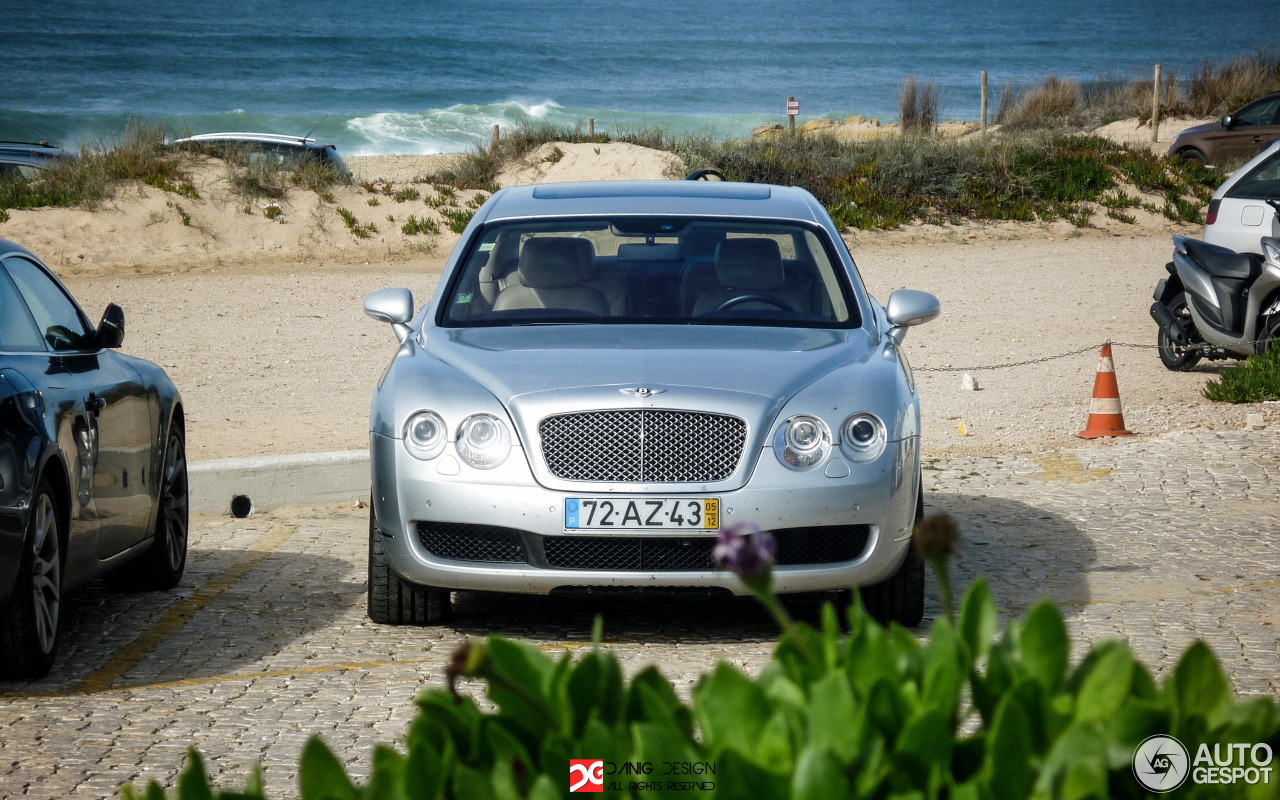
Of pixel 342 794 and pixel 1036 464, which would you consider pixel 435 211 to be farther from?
pixel 342 794

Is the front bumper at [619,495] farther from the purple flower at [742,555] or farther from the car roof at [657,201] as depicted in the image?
the purple flower at [742,555]

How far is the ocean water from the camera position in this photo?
6512 centimetres

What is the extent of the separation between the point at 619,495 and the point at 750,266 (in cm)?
177

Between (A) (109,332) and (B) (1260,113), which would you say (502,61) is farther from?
(A) (109,332)

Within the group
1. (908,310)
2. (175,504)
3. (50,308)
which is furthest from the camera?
(175,504)

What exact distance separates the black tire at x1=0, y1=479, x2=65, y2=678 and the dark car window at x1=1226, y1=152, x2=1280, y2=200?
10393mm

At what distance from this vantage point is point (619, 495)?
16.2ft

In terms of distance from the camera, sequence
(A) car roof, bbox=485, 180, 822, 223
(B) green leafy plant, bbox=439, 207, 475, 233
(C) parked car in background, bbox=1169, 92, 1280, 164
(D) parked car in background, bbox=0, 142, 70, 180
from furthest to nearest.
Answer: (C) parked car in background, bbox=1169, 92, 1280, 164 < (B) green leafy plant, bbox=439, 207, 475, 233 < (D) parked car in background, bbox=0, 142, 70, 180 < (A) car roof, bbox=485, 180, 822, 223

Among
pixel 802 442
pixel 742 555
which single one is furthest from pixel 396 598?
pixel 742 555

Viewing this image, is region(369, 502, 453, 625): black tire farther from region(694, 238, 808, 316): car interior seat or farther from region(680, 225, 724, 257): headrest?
region(680, 225, 724, 257): headrest

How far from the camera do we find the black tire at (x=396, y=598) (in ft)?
17.9

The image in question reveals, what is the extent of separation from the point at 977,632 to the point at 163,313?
668 inches

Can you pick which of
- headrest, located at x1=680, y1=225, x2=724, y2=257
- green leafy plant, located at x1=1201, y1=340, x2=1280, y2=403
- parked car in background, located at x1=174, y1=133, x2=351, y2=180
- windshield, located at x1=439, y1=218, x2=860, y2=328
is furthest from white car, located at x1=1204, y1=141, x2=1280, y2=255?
parked car in background, located at x1=174, y1=133, x2=351, y2=180

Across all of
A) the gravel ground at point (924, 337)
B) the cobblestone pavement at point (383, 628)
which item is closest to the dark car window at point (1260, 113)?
the gravel ground at point (924, 337)
